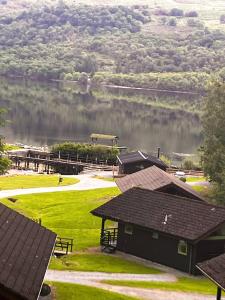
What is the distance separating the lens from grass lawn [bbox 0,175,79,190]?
7024 centimetres

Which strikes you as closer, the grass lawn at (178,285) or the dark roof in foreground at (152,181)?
the grass lawn at (178,285)

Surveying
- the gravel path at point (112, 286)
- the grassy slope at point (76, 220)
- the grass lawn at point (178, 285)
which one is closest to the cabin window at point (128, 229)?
the grassy slope at point (76, 220)

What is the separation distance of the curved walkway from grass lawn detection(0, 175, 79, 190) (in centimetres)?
175

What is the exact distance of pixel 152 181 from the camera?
54531mm

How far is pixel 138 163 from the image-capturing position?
85875 mm

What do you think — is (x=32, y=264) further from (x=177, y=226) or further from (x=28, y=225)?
(x=177, y=226)

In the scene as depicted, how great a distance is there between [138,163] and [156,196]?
4169 centimetres

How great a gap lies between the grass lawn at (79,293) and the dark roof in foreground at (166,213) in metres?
9.36

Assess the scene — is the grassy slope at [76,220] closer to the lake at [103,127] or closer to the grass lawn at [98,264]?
the grass lawn at [98,264]

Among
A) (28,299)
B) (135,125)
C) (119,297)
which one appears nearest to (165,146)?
(135,125)

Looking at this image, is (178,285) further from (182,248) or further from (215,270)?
(215,270)

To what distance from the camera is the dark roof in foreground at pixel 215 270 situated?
26.1 m

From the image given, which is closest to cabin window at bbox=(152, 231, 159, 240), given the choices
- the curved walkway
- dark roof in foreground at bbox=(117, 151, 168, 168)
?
→ the curved walkway

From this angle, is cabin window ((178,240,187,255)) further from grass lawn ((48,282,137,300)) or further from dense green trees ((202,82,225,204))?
dense green trees ((202,82,225,204))
